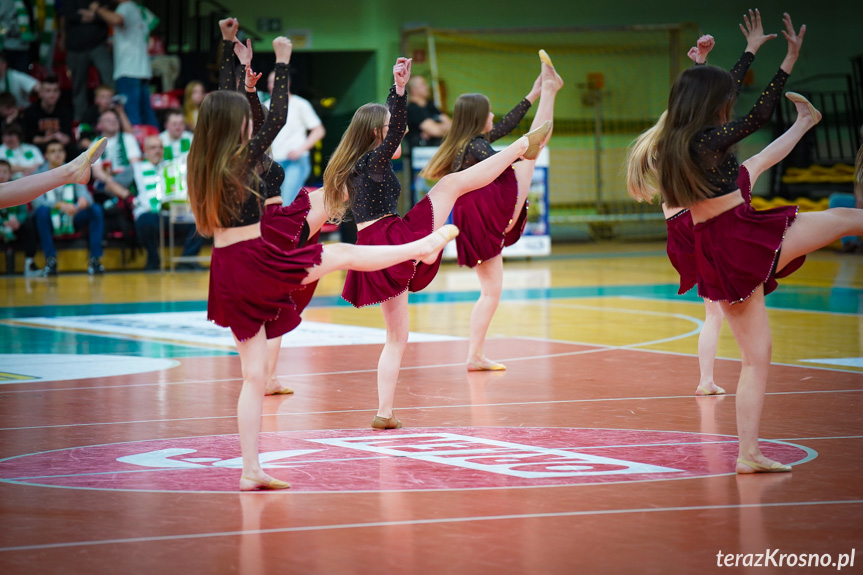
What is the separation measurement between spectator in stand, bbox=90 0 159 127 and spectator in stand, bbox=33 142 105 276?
160 centimetres

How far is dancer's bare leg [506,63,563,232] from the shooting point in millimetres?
7121

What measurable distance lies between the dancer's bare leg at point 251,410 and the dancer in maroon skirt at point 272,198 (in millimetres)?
600

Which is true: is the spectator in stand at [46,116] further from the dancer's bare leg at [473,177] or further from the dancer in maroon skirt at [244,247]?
the dancer in maroon skirt at [244,247]

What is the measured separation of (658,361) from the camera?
7473 millimetres

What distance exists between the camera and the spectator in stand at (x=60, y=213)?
14.3 meters

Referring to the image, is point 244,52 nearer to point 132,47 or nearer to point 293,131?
point 293,131

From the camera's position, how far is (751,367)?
4.39 meters

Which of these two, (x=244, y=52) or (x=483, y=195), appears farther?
(x=483, y=195)

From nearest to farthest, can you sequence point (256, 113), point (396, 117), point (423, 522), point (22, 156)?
1. point (423, 522)
2. point (396, 117)
3. point (256, 113)
4. point (22, 156)

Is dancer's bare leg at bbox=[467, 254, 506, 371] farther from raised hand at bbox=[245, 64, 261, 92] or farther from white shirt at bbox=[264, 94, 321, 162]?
white shirt at bbox=[264, 94, 321, 162]

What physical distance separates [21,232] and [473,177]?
10604mm

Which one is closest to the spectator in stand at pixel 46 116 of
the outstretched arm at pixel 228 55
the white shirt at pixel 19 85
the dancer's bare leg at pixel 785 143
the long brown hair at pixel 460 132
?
the white shirt at pixel 19 85

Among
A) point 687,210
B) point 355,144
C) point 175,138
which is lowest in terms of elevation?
point 687,210

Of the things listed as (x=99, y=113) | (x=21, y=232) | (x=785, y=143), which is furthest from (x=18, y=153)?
(x=785, y=143)
